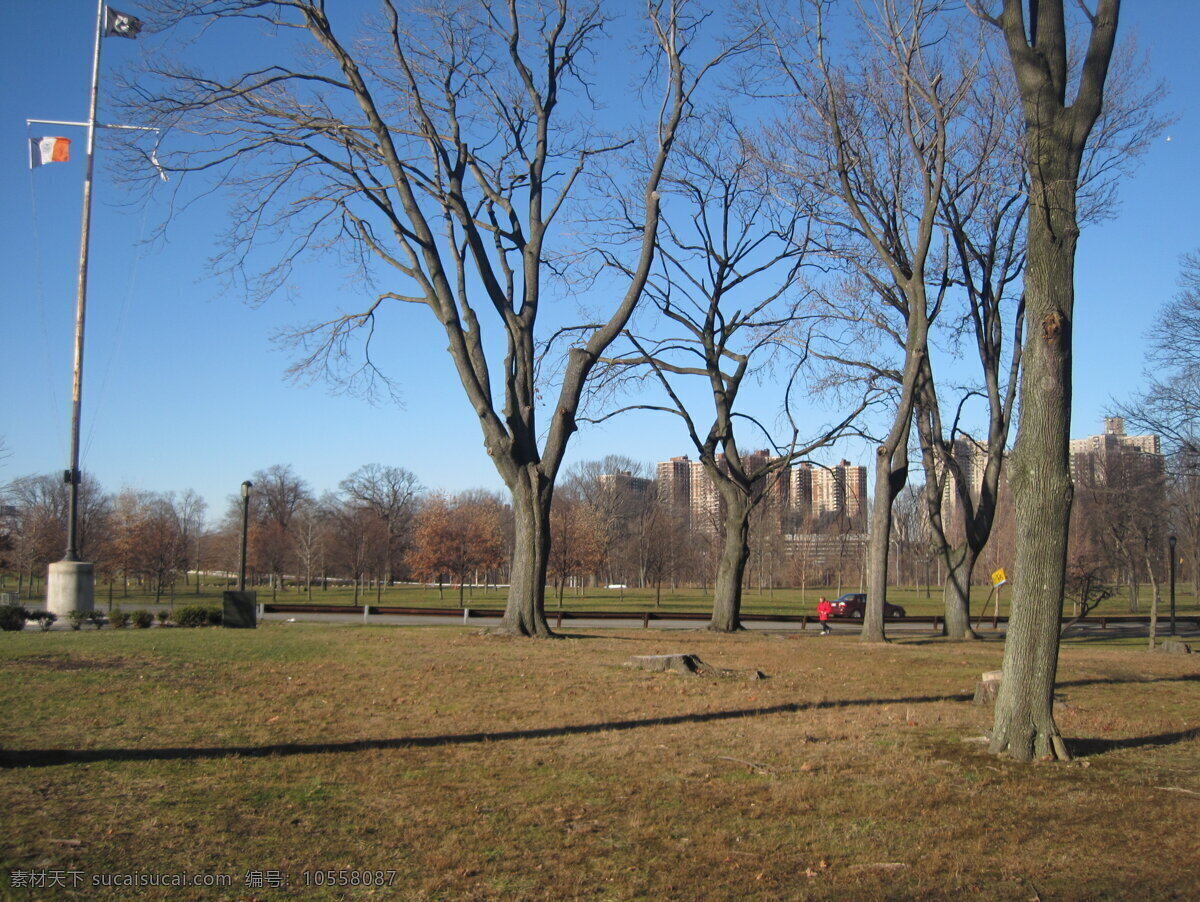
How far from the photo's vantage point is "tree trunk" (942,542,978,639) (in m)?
25.0

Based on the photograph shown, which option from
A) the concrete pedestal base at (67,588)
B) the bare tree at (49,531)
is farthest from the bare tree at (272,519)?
the concrete pedestal base at (67,588)

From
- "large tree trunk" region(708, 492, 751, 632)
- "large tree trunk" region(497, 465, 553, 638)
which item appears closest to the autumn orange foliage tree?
"large tree trunk" region(708, 492, 751, 632)

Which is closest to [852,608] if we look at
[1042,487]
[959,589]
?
[959,589]

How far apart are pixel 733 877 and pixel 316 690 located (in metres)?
6.87

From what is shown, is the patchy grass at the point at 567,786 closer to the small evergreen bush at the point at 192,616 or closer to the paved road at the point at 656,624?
the small evergreen bush at the point at 192,616

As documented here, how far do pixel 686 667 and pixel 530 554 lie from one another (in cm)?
547

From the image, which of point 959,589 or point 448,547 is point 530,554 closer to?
point 959,589

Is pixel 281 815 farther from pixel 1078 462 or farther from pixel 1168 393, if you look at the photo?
pixel 1078 462

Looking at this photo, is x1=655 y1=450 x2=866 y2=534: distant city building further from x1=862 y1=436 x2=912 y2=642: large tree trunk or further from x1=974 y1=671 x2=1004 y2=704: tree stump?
x1=974 y1=671 x2=1004 y2=704: tree stump

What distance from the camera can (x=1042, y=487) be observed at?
8.11 meters

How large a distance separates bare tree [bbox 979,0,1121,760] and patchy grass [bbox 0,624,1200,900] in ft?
1.97

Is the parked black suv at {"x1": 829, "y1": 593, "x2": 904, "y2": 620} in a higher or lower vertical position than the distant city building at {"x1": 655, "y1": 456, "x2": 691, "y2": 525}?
lower

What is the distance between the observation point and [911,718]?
10000mm

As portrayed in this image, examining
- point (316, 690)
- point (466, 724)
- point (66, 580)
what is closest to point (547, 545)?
point (316, 690)
